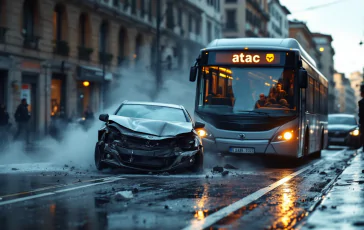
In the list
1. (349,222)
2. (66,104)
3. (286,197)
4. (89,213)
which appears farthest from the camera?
(66,104)

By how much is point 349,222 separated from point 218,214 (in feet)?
4.55

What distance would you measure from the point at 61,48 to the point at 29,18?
108 inches

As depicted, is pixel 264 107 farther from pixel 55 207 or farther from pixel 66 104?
pixel 66 104

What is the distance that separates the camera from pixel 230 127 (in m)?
16.5

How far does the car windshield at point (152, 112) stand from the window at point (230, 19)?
6763 centimetres

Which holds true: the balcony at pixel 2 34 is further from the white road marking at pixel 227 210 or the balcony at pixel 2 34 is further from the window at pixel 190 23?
the window at pixel 190 23

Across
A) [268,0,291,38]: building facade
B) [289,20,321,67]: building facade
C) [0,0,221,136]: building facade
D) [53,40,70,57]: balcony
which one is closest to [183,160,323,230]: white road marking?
[0,0,221,136]: building facade

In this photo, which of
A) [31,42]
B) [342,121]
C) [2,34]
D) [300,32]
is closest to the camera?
[2,34]

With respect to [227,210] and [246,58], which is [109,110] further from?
[227,210]

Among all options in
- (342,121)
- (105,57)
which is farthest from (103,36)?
(342,121)

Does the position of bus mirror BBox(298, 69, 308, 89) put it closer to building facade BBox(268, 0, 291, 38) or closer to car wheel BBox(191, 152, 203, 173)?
car wheel BBox(191, 152, 203, 173)

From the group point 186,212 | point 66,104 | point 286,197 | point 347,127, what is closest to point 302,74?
point 286,197

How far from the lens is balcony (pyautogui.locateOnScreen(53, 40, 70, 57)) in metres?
33.9

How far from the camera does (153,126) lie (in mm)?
13461
